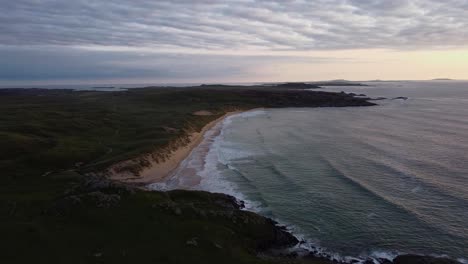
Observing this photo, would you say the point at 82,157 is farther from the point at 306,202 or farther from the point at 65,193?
the point at 306,202

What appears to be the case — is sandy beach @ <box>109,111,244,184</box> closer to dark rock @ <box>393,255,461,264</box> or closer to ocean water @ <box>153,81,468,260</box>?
ocean water @ <box>153,81,468,260</box>

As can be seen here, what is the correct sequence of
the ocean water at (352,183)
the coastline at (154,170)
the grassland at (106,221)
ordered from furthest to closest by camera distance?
1. the coastline at (154,170)
2. the ocean water at (352,183)
3. the grassland at (106,221)

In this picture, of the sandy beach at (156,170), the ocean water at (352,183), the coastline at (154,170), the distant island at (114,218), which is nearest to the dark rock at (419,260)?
the distant island at (114,218)

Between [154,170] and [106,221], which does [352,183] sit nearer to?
[154,170]

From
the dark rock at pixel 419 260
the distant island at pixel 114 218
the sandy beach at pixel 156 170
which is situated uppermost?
the distant island at pixel 114 218

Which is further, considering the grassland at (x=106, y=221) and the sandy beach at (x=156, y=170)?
the sandy beach at (x=156, y=170)

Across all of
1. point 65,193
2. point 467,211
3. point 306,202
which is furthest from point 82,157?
point 467,211

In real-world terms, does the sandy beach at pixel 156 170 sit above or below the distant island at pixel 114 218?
below

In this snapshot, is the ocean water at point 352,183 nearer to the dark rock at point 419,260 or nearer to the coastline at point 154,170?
the dark rock at point 419,260

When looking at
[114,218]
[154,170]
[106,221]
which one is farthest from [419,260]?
[154,170]
